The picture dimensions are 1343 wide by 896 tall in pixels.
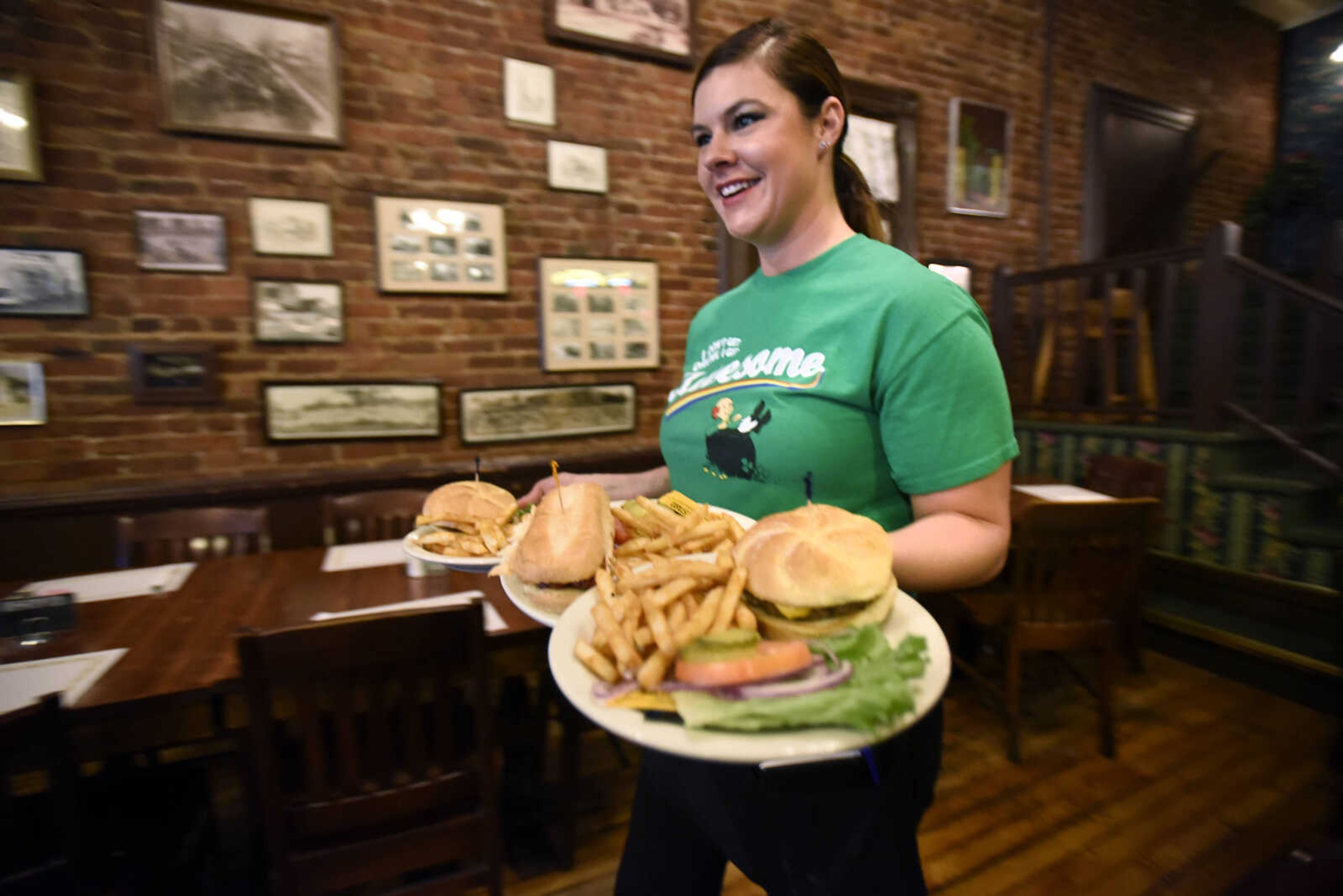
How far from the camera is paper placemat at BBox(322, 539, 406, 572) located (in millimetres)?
2346

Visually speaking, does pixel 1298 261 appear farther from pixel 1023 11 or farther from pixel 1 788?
pixel 1 788

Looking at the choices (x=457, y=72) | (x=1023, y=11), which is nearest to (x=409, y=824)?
(x=457, y=72)

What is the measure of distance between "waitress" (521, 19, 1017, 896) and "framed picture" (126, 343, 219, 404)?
2.80 m

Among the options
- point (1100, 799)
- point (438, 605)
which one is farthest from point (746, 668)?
point (1100, 799)

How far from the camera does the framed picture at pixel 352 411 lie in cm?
315

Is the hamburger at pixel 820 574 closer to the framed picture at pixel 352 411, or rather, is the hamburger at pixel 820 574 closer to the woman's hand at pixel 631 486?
the woman's hand at pixel 631 486

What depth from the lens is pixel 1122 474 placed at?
3.94m

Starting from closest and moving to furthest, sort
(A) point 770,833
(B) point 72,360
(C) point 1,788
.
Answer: (A) point 770,833 < (C) point 1,788 < (B) point 72,360

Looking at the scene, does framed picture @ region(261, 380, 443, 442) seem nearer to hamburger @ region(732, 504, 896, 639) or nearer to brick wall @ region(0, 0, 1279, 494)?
brick wall @ region(0, 0, 1279, 494)

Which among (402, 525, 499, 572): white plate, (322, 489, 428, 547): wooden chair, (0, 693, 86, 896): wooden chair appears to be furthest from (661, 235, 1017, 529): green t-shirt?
(322, 489, 428, 547): wooden chair

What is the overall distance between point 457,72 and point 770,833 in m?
3.77

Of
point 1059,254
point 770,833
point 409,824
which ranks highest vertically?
point 1059,254

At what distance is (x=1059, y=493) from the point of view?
3.63m

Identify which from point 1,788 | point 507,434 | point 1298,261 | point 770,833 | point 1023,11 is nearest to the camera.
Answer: point 770,833
